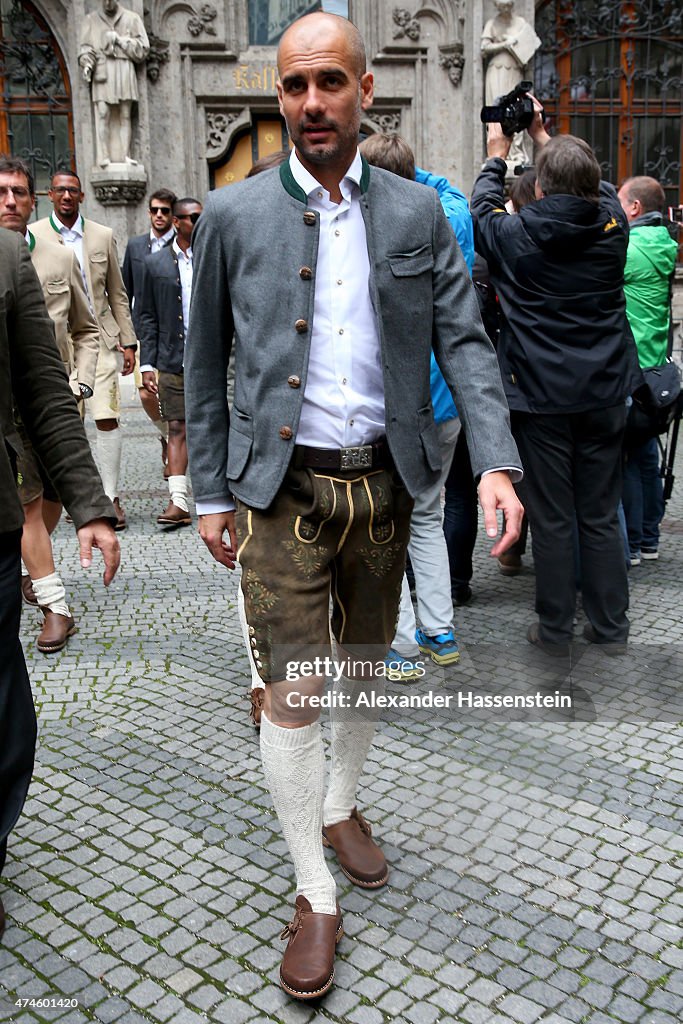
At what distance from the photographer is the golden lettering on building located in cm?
1336

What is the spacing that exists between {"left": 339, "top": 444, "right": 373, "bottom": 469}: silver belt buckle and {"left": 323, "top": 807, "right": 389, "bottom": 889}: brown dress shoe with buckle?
106 cm

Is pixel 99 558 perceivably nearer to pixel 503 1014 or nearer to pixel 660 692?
pixel 660 692

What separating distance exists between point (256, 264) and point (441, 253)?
0.46m

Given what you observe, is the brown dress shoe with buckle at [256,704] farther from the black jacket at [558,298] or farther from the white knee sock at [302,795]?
the black jacket at [558,298]

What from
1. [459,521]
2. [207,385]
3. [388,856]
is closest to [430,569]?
→ [459,521]

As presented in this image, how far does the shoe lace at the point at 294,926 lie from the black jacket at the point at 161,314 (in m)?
4.93

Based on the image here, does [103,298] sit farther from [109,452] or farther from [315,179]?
[315,179]

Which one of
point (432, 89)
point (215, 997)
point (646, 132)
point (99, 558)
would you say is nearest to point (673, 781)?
point (215, 997)

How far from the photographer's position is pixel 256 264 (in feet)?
7.82

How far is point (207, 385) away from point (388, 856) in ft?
4.62

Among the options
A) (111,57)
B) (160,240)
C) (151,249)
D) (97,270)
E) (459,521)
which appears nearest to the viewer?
(459,521)

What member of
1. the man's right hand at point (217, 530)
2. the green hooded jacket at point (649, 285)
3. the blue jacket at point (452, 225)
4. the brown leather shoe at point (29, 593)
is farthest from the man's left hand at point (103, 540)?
the green hooded jacket at point (649, 285)

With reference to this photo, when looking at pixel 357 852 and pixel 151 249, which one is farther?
pixel 151 249

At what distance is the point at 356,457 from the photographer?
2.44 meters
